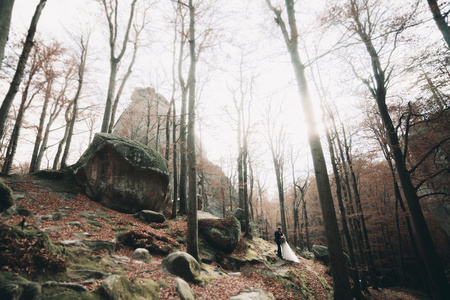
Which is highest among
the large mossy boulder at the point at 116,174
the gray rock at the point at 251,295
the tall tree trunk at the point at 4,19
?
the tall tree trunk at the point at 4,19

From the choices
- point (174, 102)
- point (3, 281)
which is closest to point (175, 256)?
point (3, 281)

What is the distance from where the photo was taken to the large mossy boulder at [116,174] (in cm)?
858

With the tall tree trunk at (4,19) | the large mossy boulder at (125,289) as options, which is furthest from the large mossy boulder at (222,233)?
the tall tree trunk at (4,19)

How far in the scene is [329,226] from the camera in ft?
14.9

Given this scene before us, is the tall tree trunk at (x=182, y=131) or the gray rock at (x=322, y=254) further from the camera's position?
the gray rock at (x=322, y=254)

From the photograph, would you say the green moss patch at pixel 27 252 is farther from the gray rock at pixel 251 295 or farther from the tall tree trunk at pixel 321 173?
the tall tree trunk at pixel 321 173

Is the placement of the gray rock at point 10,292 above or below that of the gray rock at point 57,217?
below

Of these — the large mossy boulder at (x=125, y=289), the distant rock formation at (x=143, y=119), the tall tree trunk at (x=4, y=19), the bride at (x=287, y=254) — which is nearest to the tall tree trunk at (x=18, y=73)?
the tall tree trunk at (x=4, y=19)

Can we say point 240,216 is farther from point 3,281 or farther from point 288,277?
point 3,281

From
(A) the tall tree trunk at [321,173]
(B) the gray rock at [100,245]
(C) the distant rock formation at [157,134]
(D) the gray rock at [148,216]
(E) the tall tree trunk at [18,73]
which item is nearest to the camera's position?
(A) the tall tree trunk at [321,173]

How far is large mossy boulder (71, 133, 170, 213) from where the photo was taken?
858 cm

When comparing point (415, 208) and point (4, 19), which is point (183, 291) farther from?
point (415, 208)

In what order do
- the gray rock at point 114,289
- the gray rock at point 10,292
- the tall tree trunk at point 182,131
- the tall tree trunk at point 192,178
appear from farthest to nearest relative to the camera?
the tall tree trunk at point 182,131 < the tall tree trunk at point 192,178 < the gray rock at point 114,289 < the gray rock at point 10,292

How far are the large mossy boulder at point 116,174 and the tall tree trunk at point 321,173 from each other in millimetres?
7576
